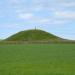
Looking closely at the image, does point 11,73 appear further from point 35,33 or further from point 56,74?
point 35,33

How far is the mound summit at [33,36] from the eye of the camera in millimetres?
109750

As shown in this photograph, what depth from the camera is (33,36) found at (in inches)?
4429

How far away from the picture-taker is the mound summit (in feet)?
360

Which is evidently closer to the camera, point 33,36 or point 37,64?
point 37,64

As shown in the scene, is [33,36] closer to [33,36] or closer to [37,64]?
[33,36]

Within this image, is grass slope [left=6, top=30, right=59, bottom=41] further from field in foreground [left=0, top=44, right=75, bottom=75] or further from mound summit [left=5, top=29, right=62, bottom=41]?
field in foreground [left=0, top=44, right=75, bottom=75]

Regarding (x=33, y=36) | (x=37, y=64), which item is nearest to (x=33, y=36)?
(x=33, y=36)

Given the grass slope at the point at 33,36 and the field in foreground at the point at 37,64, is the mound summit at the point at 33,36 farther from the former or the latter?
the field in foreground at the point at 37,64

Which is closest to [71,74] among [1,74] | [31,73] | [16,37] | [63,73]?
[63,73]

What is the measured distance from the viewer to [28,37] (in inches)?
4414

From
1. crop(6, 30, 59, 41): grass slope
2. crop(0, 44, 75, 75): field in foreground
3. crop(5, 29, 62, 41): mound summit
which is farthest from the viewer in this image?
crop(6, 30, 59, 41): grass slope

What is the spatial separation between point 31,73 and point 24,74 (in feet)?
1.63

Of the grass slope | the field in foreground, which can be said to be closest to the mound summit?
the grass slope

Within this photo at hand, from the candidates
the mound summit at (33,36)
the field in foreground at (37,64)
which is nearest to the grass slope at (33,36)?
the mound summit at (33,36)
